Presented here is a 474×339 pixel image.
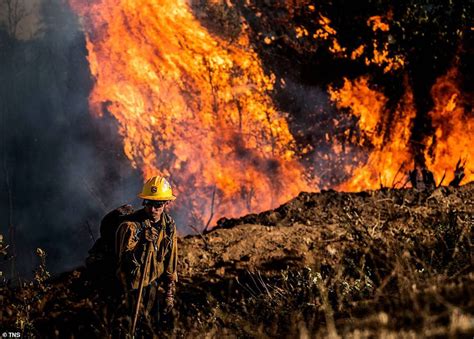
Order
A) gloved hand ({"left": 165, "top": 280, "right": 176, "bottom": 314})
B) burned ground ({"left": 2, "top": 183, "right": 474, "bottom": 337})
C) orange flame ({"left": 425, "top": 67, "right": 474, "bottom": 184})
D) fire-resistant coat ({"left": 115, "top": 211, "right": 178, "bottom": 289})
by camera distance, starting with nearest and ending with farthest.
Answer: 1. burned ground ({"left": 2, "top": 183, "right": 474, "bottom": 337})
2. fire-resistant coat ({"left": 115, "top": 211, "right": 178, "bottom": 289})
3. gloved hand ({"left": 165, "top": 280, "right": 176, "bottom": 314})
4. orange flame ({"left": 425, "top": 67, "right": 474, "bottom": 184})

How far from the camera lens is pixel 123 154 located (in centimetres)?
1243

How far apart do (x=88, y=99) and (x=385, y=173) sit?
328 inches

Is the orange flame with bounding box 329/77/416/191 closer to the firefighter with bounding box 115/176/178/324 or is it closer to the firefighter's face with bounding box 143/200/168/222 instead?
the firefighter with bounding box 115/176/178/324

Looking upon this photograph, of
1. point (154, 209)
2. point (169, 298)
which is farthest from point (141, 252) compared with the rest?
point (169, 298)

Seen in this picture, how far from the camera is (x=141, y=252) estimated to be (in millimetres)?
4426

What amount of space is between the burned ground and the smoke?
5.23 metres

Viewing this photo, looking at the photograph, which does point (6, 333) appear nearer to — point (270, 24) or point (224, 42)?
point (224, 42)

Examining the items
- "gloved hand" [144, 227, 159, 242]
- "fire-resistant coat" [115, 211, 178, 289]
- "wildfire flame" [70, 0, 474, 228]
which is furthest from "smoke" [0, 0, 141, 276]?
"gloved hand" [144, 227, 159, 242]

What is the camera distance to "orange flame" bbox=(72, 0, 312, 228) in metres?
11.2

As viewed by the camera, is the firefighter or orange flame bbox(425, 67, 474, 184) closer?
the firefighter

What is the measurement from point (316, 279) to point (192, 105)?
26.1 ft

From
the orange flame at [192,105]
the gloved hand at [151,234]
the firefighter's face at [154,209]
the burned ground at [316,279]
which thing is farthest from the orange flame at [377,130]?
the gloved hand at [151,234]

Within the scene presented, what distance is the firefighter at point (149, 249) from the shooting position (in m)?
4.34

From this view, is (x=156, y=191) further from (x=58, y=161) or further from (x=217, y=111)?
(x=58, y=161)
